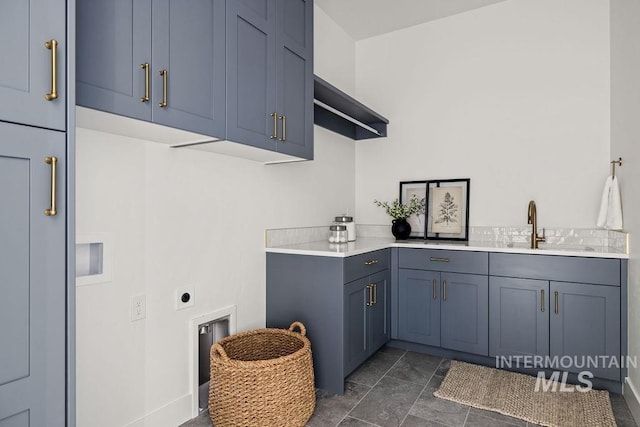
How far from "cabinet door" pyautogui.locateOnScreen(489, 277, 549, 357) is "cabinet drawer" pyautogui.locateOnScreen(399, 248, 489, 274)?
0.14 m

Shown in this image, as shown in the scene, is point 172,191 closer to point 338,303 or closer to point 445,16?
point 338,303

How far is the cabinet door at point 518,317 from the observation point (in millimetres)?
2600

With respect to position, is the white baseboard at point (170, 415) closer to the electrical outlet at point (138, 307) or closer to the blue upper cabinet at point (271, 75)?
the electrical outlet at point (138, 307)

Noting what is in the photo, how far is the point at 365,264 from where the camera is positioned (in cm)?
265

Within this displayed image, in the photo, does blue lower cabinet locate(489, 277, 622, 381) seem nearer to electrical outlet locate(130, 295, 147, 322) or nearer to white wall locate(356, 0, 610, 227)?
white wall locate(356, 0, 610, 227)

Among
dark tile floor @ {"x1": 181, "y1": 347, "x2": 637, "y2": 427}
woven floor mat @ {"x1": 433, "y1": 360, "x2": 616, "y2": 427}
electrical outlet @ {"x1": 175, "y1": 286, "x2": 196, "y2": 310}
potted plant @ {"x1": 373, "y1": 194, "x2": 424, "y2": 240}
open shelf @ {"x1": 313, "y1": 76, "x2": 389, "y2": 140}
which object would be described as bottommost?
dark tile floor @ {"x1": 181, "y1": 347, "x2": 637, "y2": 427}

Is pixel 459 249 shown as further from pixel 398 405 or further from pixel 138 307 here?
pixel 138 307

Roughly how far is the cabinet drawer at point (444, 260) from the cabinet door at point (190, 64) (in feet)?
6.16

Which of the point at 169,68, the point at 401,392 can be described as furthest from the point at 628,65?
the point at 169,68

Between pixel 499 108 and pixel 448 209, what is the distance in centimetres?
95

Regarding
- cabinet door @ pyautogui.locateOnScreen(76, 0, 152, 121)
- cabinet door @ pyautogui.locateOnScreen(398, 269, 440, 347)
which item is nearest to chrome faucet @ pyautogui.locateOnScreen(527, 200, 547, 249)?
cabinet door @ pyautogui.locateOnScreen(398, 269, 440, 347)
